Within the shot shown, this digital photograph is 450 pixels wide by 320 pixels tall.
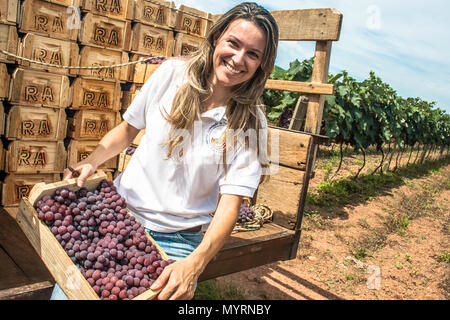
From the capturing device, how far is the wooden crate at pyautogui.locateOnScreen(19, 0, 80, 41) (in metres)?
3.34

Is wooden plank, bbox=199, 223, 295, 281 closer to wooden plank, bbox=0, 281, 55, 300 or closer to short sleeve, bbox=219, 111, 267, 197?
short sleeve, bbox=219, 111, 267, 197

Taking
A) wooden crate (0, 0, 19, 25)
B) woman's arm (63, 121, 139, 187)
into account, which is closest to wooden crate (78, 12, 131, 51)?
wooden crate (0, 0, 19, 25)

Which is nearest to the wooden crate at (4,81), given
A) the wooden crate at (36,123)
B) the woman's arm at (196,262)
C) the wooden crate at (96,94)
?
the wooden crate at (36,123)

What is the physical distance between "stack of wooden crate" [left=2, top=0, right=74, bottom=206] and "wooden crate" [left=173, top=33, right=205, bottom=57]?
1.27 meters

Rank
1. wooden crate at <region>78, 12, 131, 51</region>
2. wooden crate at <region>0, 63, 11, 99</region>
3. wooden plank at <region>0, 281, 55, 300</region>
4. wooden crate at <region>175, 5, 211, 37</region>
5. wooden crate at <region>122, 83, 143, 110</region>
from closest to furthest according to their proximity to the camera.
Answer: wooden plank at <region>0, 281, 55, 300</region>
wooden crate at <region>0, 63, 11, 99</region>
wooden crate at <region>78, 12, 131, 51</region>
wooden crate at <region>122, 83, 143, 110</region>
wooden crate at <region>175, 5, 211, 37</region>

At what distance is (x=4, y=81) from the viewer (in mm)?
3344

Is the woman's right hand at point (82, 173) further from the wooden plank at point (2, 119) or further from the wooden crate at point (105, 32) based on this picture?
the wooden crate at point (105, 32)

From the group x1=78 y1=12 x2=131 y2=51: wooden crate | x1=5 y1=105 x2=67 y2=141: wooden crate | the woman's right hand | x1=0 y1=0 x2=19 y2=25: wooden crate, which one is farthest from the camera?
x1=78 y1=12 x2=131 y2=51: wooden crate

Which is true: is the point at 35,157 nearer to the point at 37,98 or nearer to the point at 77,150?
the point at 77,150

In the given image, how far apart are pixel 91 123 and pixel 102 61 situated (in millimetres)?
677

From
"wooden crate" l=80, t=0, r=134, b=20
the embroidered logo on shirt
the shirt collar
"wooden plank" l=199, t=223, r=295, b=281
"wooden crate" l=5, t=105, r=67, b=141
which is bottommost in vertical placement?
"wooden plank" l=199, t=223, r=295, b=281

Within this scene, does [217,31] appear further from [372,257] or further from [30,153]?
[372,257]

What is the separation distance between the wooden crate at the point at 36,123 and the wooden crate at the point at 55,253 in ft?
7.19

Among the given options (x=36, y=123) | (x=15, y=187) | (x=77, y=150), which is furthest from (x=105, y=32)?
(x=15, y=187)
